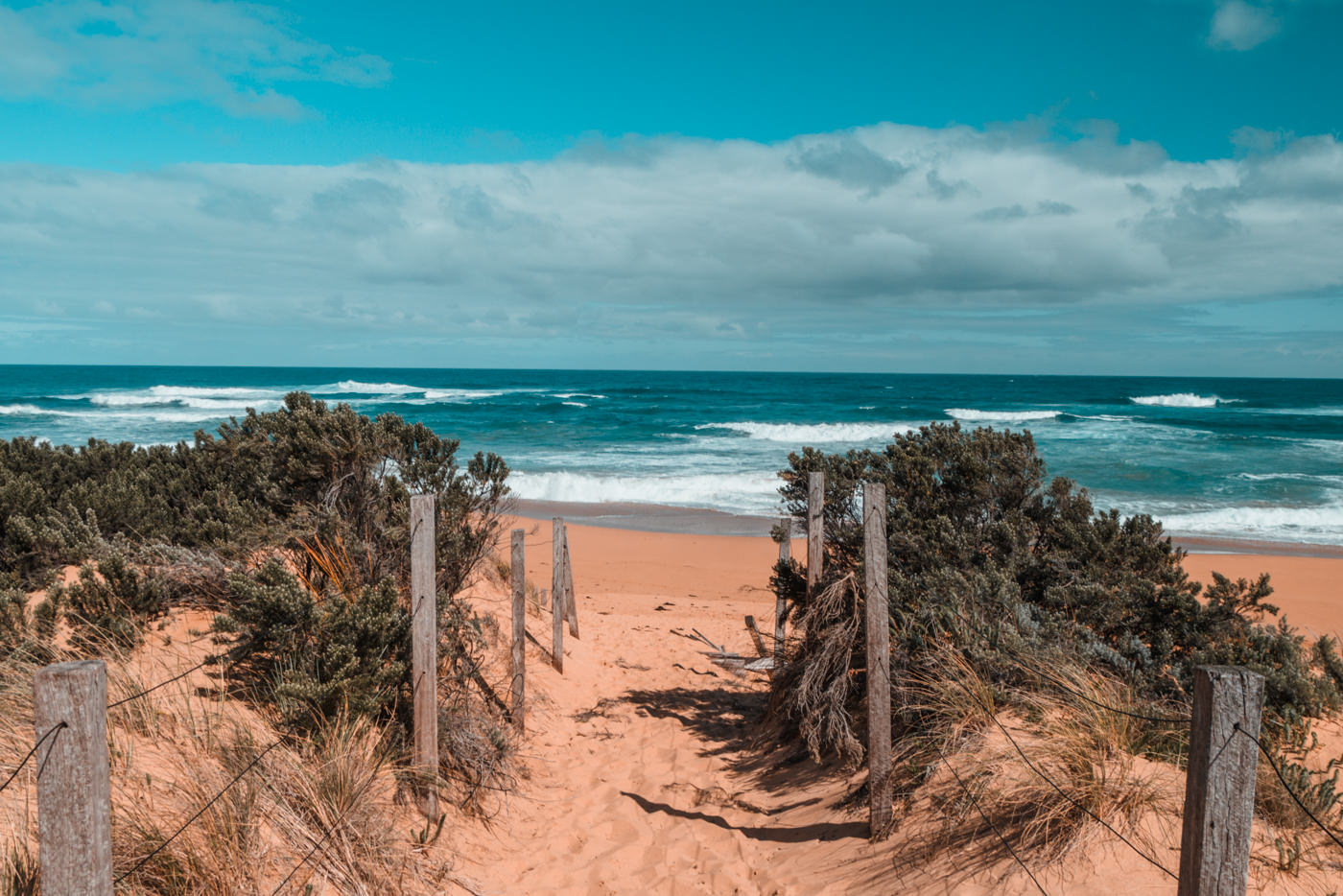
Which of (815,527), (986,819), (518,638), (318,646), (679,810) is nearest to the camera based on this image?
(986,819)

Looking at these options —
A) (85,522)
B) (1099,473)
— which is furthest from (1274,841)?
(1099,473)

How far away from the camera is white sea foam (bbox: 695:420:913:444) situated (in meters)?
40.2

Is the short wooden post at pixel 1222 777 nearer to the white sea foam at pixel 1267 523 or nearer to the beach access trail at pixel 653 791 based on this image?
the beach access trail at pixel 653 791

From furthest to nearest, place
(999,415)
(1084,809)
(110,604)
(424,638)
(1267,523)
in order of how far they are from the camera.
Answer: (999,415), (1267,523), (110,604), (424,638), (1084,809)

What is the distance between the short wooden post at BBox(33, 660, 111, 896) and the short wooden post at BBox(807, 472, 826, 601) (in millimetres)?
5704

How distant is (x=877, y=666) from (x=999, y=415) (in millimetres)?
50509

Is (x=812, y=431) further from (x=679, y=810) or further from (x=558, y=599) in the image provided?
(x=679, y=810)

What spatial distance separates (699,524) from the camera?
62.7 feet

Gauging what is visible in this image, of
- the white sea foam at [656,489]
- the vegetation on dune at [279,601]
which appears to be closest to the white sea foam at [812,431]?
the white sea foam at [656,489]

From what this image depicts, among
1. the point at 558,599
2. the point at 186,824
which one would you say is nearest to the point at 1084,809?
the point at 186,824

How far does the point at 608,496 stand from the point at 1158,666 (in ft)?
60.7

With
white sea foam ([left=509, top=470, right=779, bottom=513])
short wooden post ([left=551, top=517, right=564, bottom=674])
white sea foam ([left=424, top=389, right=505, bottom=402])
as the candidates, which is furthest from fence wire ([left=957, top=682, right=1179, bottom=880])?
white sea foam ([left=424, top=389, right=505, bottom=402])

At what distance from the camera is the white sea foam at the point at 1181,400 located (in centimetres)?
6404

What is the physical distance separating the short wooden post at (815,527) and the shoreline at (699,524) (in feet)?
29.3
